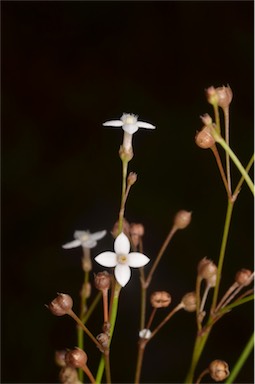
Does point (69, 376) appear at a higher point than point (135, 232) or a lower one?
lower

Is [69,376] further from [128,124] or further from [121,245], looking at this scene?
[128,124]

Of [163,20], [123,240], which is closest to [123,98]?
[163,20]

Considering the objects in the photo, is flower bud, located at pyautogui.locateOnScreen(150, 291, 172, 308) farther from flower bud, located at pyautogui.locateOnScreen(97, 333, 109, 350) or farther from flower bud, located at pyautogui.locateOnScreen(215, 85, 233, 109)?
flower bud, located at pyautogui.locateOnScreen(215, 85, 233, 109)

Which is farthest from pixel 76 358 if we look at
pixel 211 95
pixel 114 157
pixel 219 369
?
pixel 114 157

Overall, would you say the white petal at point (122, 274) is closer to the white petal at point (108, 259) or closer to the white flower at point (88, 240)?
the white petal at point (108, 259)

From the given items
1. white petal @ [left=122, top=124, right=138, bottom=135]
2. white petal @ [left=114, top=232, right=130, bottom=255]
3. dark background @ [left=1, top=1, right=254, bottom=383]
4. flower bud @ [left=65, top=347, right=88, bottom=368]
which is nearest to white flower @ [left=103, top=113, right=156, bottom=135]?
white petal @ [left=122, top=124, right=138, bottom=135]

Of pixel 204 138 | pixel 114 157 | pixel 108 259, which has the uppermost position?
pixel 114 157
